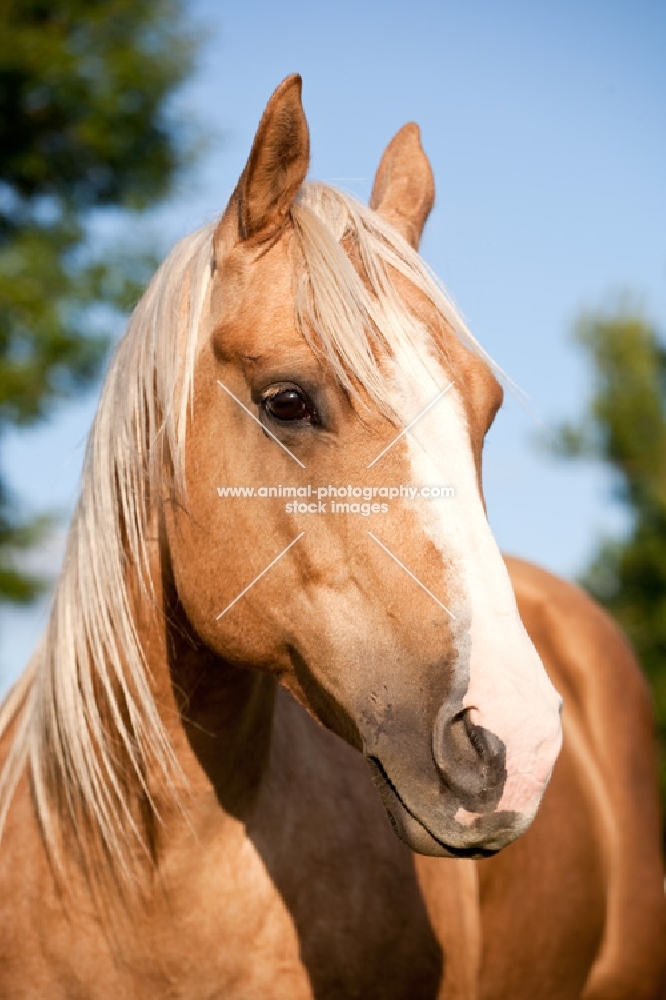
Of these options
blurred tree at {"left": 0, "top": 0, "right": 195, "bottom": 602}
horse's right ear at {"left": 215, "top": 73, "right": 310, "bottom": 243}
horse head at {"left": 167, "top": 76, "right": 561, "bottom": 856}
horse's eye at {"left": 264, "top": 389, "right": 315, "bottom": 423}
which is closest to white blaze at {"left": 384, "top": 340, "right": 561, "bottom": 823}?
horse head at {"left": 167, "top": 76, "right": 561, "bottom": 856}

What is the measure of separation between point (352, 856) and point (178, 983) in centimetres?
46

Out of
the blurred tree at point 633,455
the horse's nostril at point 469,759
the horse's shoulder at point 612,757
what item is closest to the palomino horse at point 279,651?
the horse's nostril at point 469,759

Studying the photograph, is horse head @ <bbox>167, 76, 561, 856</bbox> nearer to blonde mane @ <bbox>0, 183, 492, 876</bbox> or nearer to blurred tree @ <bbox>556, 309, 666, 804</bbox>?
blonde mane @ <bbox>0, 183, 492, 876</bbox>

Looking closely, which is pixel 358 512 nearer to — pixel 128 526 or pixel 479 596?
pixel 479 596

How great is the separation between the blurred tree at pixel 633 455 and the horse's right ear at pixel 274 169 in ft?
47.5

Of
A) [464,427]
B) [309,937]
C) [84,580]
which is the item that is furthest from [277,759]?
[464,427]

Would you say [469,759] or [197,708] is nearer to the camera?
[469,759]

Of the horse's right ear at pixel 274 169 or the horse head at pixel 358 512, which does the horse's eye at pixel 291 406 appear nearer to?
the horse head at pixel 358 512

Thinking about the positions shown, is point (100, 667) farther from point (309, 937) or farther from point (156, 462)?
point (309, 937)

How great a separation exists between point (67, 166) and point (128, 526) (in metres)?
9.76

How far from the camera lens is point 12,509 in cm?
941

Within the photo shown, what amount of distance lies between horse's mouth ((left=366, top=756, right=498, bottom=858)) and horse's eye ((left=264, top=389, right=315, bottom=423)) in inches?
24.5

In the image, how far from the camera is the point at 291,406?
174 cm

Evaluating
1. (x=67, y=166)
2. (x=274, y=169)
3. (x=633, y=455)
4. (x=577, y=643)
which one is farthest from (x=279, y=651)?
(x=633, y=455)
